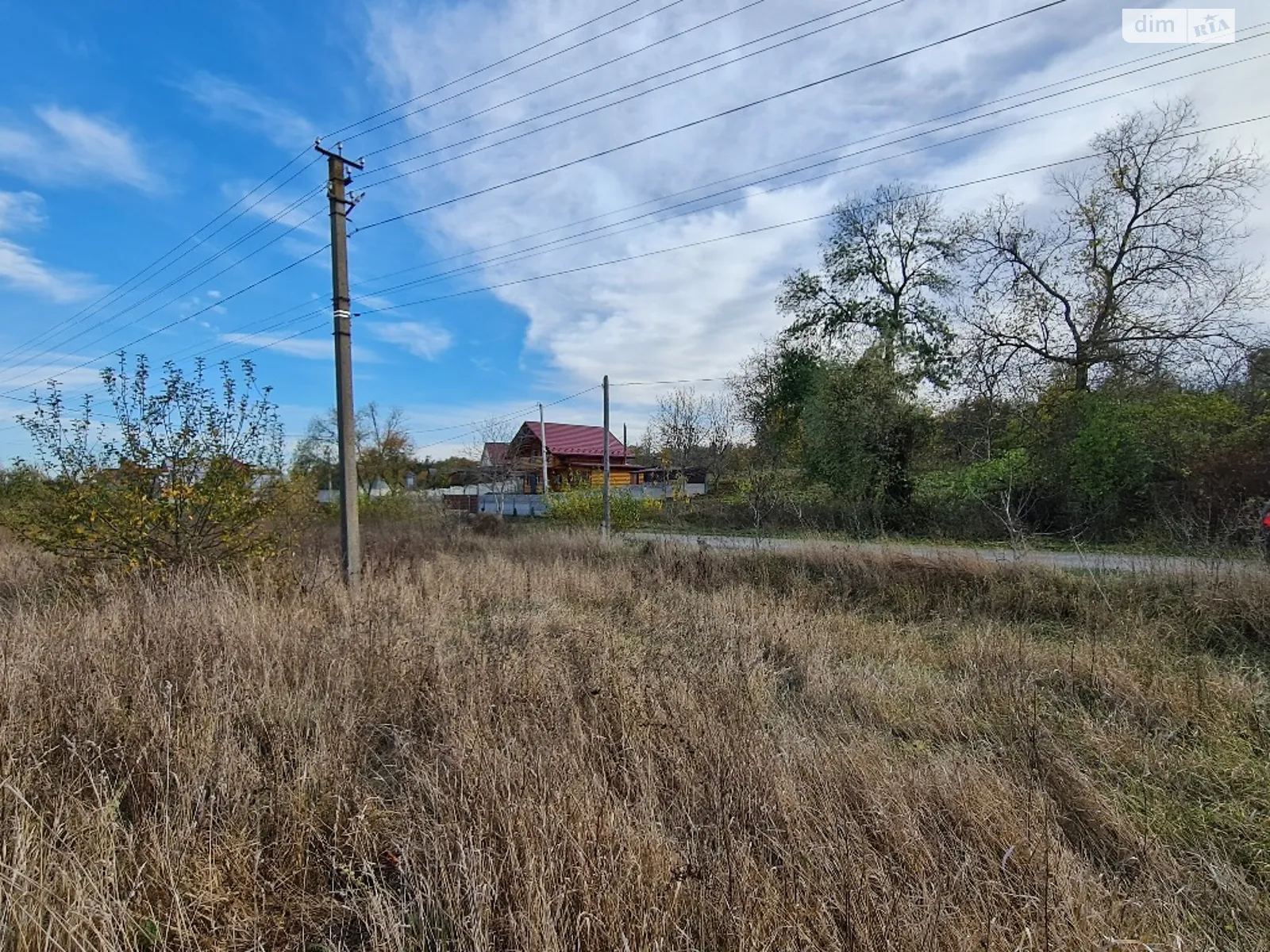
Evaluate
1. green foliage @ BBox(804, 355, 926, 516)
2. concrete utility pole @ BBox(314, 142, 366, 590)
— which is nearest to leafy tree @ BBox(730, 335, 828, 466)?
green foliage @ BBox(804, 355, 926, 516)

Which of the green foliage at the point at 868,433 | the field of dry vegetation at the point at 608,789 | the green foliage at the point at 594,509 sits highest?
the green foliage at the point at 868,433

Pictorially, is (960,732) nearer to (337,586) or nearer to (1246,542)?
(337,586)

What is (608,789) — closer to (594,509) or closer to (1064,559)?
(1064,559)

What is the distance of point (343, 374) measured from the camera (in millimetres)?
8273

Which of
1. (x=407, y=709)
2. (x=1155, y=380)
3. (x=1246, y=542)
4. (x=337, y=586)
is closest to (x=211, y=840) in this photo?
(x=407, y=709)

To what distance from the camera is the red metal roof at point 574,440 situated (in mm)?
41375

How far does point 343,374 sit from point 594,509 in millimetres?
12102

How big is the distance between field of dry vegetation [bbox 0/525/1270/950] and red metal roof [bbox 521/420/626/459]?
118ft

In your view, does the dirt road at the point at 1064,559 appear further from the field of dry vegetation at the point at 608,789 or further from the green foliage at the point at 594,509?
the green foliage at the point at 594,509

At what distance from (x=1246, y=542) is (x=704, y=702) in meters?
9.48

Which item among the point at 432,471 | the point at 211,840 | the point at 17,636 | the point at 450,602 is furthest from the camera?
the point at 432,471

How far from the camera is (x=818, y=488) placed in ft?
65.0

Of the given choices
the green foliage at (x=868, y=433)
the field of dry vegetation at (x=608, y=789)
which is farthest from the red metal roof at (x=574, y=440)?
the field of dry vegetation at (x=608, y=789)

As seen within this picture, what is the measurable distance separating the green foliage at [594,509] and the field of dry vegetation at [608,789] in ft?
46.0
